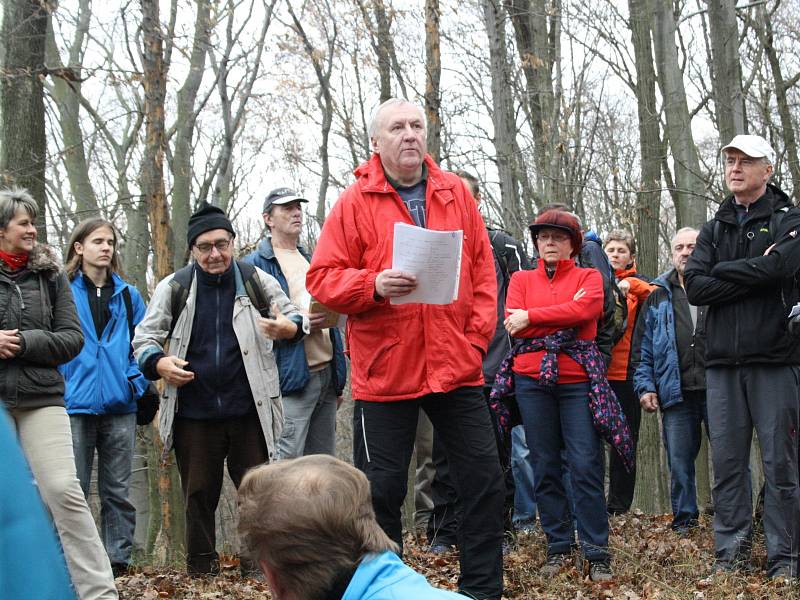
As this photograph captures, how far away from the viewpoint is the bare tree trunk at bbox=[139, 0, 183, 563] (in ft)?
32.6

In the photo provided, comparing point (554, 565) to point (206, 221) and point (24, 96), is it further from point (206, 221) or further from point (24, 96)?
point (24, 96)

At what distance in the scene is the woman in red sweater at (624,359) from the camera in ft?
28.9

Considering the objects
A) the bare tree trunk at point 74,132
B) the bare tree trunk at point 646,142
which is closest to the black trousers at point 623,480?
the bare tree trunk at point 646,142

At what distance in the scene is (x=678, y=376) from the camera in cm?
805

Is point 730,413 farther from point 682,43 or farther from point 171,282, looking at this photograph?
point 682,43

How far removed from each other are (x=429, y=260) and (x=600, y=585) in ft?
8.05

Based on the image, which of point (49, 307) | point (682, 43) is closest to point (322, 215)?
point (682, 43)

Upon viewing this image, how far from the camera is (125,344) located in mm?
7320

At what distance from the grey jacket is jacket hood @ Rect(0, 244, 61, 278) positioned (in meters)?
0.77

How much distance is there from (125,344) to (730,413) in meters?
4.36

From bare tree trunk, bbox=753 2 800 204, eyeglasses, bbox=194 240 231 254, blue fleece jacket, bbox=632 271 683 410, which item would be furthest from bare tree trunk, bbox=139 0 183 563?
bare tree trunk, bbox=753 2 800 204

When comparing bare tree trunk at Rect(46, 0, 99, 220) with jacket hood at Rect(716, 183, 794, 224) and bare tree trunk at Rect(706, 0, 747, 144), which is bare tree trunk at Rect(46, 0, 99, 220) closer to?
bare tree trunk at Rect(706, 0, 747, 144)

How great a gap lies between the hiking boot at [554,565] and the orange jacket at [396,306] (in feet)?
5.65

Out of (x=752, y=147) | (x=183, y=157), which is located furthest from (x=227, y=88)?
(x=752, y=147)
